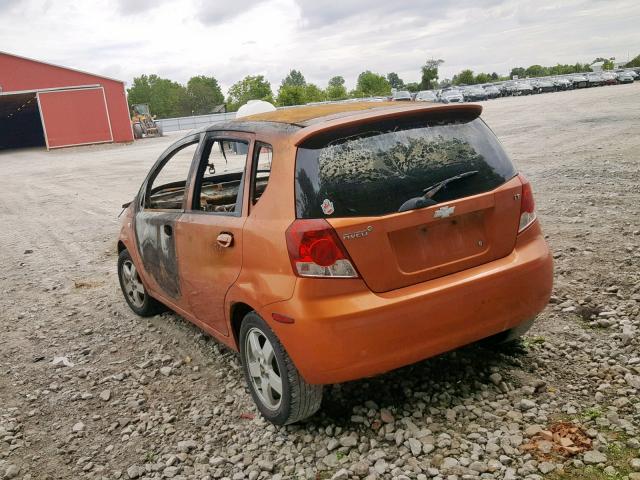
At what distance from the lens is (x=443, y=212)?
3.02m

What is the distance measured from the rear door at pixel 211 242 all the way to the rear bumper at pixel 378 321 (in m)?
0.54

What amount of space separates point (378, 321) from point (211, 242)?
1.29 m

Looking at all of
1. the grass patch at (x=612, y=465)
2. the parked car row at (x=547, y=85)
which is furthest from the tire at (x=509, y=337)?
the parked car row at (x=547, y=85)

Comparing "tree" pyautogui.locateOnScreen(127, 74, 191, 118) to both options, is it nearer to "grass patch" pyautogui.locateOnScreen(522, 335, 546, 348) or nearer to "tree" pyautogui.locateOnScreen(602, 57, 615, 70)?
"tree" pyautogui.locateOnScreen(602, 57, 615, 70)

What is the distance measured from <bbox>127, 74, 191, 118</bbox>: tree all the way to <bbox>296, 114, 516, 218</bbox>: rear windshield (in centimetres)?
12958

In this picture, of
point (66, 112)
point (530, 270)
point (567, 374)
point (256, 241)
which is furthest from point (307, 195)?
point (66, 112)

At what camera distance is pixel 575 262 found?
5.41 m

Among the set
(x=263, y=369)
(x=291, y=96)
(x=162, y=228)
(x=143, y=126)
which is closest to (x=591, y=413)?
(x=263, y=369)

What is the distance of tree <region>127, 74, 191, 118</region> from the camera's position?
129750mm

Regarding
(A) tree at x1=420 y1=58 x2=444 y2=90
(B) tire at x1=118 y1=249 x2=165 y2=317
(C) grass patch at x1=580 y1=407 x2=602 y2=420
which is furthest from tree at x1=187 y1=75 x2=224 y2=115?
(C) grass patch at x1=580 y1=407 x2=602 y2=420

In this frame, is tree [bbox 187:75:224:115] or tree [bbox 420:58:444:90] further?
tree [bbox 187:75:224:115]

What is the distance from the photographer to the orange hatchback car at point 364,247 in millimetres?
2863

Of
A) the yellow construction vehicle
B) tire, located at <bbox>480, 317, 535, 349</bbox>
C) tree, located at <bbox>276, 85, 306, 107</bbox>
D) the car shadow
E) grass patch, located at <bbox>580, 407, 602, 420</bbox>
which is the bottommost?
grass patch, located at <bbox>580, 407, 602, 420</bbox>

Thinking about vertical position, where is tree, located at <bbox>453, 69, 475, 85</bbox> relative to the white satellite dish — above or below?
above
